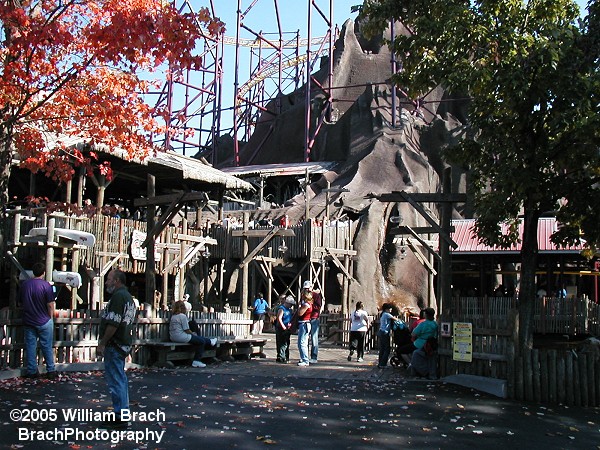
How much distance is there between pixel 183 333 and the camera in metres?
14.9

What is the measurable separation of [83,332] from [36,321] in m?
1.98

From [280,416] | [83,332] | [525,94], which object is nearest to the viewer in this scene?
[280,416]

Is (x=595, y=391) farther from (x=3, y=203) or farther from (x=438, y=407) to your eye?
(x=3, y=203)

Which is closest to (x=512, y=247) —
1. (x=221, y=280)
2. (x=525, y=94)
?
(x=221, y=280)

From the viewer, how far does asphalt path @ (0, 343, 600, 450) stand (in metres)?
7.79

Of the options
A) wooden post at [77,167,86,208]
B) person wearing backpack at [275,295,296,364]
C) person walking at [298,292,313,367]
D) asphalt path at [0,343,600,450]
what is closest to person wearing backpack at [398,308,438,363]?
asphalt path at [0,343,600,450]

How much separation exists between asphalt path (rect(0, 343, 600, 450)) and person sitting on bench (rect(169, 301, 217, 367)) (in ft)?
5.27

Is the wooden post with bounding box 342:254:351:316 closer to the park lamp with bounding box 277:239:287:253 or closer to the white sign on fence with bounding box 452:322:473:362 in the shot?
the park lamp with bounding box 277:239:287:253

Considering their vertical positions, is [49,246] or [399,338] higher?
[49,246]

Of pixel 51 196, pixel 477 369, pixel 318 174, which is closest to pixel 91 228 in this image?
pixel 51 196

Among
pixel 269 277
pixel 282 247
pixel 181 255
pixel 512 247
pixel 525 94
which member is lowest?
pixel 269 277

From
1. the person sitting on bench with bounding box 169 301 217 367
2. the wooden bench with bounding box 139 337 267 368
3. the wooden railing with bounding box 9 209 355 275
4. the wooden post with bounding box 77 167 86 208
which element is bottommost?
the wooden bench with bounding box 139 337 267 368

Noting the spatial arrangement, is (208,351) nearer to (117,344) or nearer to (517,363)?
(517,363)

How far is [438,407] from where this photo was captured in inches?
411
